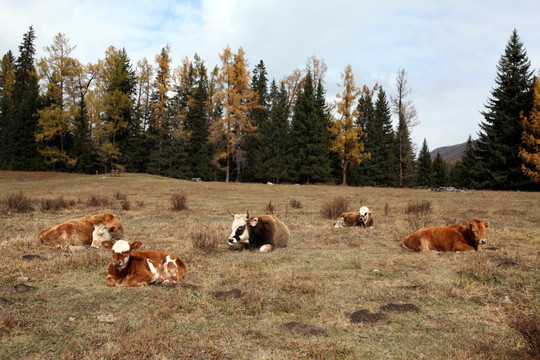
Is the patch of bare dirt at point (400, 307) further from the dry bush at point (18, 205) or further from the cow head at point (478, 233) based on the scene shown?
the dry bush at point (18, 205)

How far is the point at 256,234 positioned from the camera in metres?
9.56

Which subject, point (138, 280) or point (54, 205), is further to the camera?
point (54, 205)

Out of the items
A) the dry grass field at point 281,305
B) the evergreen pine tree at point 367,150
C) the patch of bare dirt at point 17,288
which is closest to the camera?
the dry grass field at point 281,305

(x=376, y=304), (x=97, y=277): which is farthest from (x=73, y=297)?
(x=376, y=304)

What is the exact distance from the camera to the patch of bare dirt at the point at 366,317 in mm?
4746

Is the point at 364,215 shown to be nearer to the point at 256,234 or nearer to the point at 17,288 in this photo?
the point at 256,234

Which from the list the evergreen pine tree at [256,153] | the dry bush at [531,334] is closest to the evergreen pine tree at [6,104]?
the evergreen pine tree at [256,153]

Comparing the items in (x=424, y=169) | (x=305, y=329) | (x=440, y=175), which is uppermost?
(x=424, y=169)

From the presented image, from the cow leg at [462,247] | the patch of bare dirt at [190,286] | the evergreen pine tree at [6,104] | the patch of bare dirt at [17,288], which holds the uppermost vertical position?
the evergreen pine tree at [6,104]

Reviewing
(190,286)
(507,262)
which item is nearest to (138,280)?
(190,286)

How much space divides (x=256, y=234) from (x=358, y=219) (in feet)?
16.2

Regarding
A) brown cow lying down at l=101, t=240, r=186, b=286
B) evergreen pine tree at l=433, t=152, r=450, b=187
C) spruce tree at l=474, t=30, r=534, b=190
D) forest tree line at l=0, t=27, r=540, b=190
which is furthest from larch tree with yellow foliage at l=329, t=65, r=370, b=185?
brown cow lying down at l=101, t=240, r=186, b=286

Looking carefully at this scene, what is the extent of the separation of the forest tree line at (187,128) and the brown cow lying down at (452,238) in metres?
33.7

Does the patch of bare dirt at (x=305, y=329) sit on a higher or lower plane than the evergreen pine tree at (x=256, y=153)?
lower
